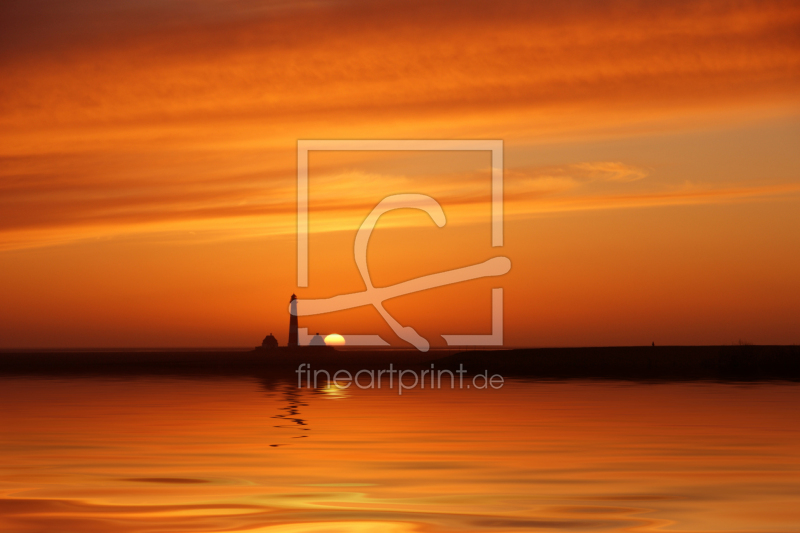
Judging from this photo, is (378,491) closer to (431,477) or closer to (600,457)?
(431,477)

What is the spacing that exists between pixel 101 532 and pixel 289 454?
847 centimetres

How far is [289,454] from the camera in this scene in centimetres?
2134

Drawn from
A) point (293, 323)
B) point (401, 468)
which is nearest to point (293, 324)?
point (293, 323)

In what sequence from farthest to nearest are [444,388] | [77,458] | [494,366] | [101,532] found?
1. [494,366]
2. [444,388]
3. [77,458]
4. [101,532]

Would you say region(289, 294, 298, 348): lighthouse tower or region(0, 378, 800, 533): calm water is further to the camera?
region(289, 294, 298, 348): lighthouse tower

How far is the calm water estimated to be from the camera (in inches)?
553

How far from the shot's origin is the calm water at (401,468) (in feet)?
46.1

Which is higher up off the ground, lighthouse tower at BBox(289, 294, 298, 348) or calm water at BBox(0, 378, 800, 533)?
calm water at BBox(0, 378, 800, 533)

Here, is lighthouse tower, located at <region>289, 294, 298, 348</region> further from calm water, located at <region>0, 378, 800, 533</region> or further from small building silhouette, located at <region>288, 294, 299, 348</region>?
calm water, located at <region>0, 378, 800, 533</region>

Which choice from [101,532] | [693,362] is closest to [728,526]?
[101,532]

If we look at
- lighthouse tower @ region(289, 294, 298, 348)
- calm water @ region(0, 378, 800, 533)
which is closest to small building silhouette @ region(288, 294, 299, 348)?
lighthouse tower @ region(289, 294, 298, 348)

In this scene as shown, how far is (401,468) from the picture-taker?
1919 cm

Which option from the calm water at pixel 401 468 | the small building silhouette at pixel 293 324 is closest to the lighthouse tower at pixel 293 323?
the small building silhouette at pixel 293 324

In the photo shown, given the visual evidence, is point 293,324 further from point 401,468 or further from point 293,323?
point 401,468
